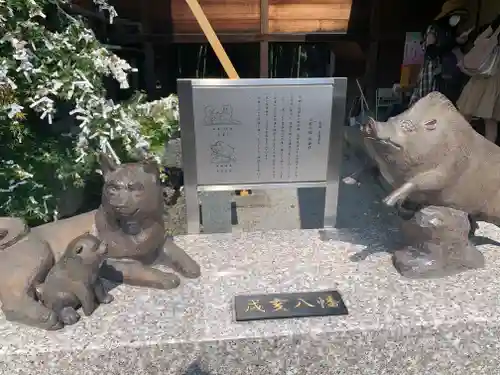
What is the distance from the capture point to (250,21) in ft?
16.5

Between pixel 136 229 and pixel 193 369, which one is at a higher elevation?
pixel 136 229

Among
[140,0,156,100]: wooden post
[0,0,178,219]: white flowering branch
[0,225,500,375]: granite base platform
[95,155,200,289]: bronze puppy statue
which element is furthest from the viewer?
[140,0,156,100]: wooden post

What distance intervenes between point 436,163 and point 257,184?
110 centimetres

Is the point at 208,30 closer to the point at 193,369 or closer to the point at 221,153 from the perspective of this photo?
the point at 221,153

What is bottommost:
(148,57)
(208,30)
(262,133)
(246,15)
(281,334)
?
(281,334)

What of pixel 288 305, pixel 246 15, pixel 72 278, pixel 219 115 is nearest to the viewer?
pixel 72 278

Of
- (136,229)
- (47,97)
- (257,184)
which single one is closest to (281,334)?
(136,229)

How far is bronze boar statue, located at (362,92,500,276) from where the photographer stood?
77.9 inches

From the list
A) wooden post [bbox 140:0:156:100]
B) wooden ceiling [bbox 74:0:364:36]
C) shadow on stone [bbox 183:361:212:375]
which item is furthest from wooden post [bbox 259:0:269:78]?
shadow on stone [bbox 183:361:212:375]

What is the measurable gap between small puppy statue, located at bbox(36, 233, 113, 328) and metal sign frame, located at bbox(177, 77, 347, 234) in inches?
36.5

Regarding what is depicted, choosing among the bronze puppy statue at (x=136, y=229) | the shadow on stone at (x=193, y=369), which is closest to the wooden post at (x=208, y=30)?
the bronze puppy statue at (x=136, y=229)

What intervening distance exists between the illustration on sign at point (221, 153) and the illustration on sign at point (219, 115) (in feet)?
0.38

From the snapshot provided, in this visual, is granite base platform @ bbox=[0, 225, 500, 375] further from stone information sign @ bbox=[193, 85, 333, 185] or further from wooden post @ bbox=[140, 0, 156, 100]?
wooden post @ bbox=[140, 0, 156, 100]

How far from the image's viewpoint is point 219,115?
8.49 ft
